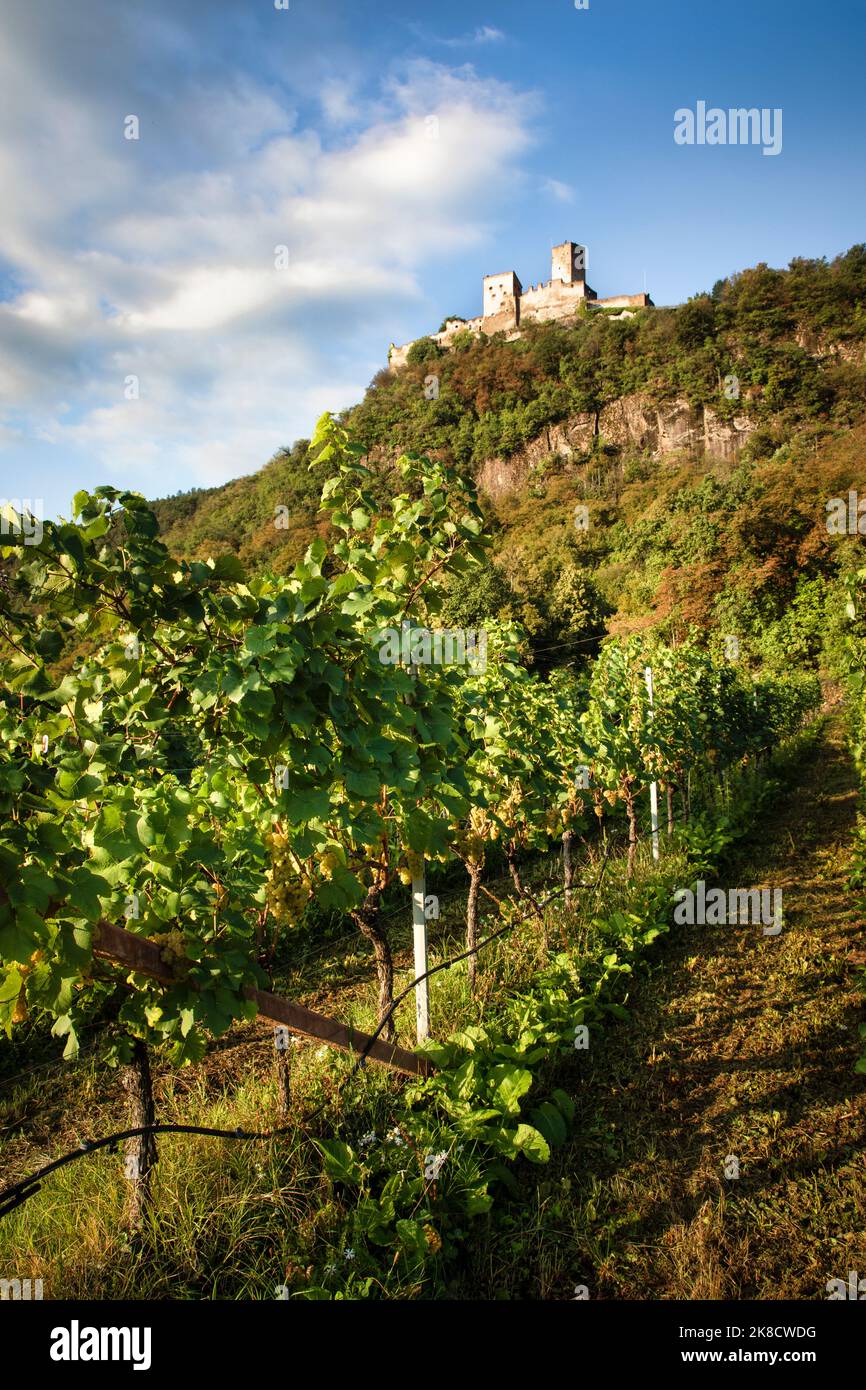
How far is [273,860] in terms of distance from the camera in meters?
3.37

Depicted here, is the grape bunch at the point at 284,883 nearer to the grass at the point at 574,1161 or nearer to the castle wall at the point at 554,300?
the grass at the point at 574,1161

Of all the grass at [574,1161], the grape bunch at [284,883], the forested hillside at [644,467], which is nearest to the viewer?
the grass at [574,1161]

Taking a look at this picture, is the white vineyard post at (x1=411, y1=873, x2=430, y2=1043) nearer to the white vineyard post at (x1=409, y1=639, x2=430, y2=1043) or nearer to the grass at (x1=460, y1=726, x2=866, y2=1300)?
the white vineyard post at (x1=409, y1=639, x2=430, y2=1043)

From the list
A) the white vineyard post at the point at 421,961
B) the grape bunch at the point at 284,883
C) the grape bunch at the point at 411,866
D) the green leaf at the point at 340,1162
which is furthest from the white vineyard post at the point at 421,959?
the green leaf at the point at 340,1162

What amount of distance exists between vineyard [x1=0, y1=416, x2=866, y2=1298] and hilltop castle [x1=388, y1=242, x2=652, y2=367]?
8589cm

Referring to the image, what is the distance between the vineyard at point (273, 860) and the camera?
2070 millimetres

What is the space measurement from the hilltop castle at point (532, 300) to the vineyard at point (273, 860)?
→ 282 feet

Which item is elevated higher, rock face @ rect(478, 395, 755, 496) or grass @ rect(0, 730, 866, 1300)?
rock face @ rect(478, 395, 755, 496)

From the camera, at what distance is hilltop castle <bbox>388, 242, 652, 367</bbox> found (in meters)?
80.8

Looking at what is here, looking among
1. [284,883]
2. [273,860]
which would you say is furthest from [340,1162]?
[273,860]

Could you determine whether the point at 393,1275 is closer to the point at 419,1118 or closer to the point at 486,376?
the point at 419,1118

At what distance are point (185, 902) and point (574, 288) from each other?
92.9 meters

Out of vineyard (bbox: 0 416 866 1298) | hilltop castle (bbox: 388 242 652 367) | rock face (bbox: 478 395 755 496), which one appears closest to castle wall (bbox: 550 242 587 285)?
hilltop castle (bbox: 388 242 652 367)
